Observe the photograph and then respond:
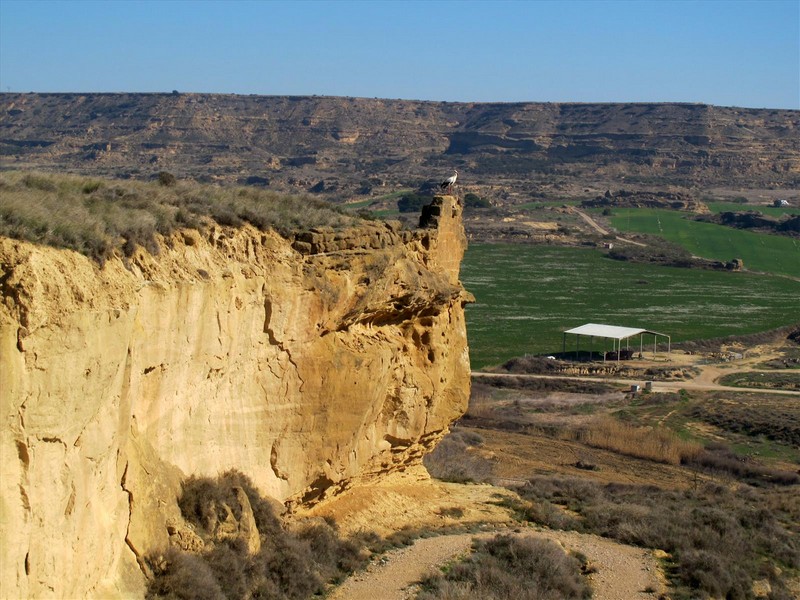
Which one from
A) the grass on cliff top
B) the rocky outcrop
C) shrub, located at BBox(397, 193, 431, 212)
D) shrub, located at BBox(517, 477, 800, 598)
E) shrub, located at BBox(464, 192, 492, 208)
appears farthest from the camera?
the rocky outcrop

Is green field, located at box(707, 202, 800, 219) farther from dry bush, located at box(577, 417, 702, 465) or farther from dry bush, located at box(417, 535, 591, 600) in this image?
dry bush, located at box(417, 535, 591, 600)

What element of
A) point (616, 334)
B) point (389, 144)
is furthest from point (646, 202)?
point (616, 334)

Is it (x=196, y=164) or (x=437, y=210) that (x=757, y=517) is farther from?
(x=196, y=164)

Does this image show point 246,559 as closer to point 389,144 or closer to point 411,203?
point 411,203

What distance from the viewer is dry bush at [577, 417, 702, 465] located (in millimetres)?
35812

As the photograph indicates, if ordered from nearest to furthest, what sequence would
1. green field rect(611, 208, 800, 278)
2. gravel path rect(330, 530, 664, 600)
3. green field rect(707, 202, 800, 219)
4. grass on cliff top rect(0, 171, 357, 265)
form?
grass on cliff top rect(0, 171, 357, 265), gravel path rect(330, 530, 664, 600), green field rect(611, 208, 800, 278), green field rect(707, 202, 800, 219)

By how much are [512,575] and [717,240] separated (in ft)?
305

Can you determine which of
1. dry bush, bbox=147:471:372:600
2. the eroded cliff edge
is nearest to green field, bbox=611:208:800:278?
the eroded cliff edge

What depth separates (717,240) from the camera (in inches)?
4112

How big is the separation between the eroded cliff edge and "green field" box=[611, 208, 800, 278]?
Result: 7388cm

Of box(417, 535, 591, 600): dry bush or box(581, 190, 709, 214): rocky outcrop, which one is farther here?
box(581, 190, 709, 214): rocky outcrop

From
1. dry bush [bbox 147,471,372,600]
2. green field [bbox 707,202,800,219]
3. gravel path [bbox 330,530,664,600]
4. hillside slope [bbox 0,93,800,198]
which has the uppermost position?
hillside slope [bbox 0,93,800,198]

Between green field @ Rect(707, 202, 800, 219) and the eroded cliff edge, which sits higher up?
green field @ Rect(707, 202, 800, 219)

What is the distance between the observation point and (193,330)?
1378cm
